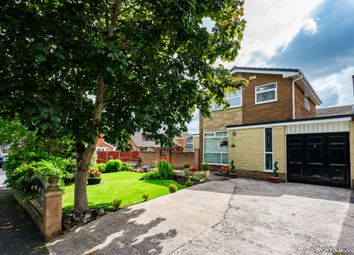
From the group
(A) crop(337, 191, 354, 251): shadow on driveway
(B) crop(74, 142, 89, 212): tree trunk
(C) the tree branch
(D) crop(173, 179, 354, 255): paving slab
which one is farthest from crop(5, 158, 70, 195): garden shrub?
(A) crop(337, 191, 354, 251): shadow on driveway

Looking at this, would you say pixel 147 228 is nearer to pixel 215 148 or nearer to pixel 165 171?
pixel 165 171

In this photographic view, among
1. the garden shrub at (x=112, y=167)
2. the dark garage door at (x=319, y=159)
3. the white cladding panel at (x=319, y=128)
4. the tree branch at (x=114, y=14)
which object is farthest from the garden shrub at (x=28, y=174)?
the white cladding panel at (x=319, y=128)

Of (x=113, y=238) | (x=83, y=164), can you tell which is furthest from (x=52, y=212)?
(x=113, y=238)

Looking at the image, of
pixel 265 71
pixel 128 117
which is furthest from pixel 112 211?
pixel 265 71

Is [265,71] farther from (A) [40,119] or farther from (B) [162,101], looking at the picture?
(A) [40,119]

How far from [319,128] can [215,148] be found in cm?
680

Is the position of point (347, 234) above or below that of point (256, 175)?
below

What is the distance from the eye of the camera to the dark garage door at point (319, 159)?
898cm

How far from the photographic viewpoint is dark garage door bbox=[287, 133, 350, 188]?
8977 millimetres

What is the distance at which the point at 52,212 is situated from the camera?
190 inches

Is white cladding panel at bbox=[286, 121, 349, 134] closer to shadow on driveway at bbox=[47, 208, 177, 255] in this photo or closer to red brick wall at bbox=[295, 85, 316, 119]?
red brick wall at bbox=[295, 85, 316, 119]

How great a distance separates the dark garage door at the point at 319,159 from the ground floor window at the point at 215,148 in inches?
171

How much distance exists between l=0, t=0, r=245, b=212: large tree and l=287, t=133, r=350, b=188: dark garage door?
559 cm

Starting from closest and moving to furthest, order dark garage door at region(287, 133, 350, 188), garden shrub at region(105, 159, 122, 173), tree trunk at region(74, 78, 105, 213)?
tree trunk at region(74, 78, 105, 213), dark garage door at region(287, 133, 350, 188), garden shrub at region(105, 159, 122, 173)
